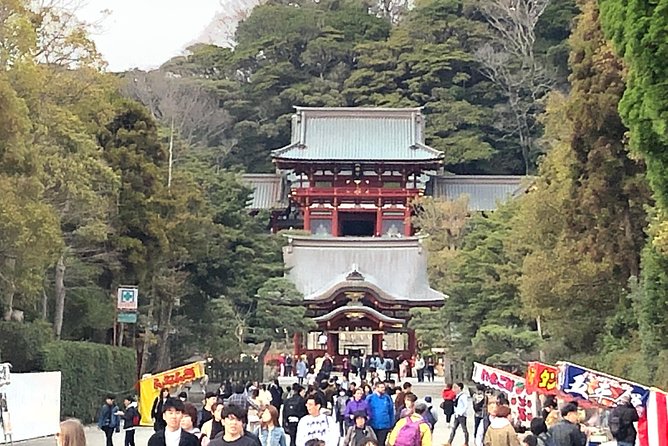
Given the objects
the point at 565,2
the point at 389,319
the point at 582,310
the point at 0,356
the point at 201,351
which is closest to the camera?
the point at 0,356

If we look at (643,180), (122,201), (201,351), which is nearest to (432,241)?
(201,351)

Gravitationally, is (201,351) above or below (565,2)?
below

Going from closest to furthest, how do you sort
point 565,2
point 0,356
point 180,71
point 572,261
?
point 0,356, point 572,261, point 565,2, point 180,71

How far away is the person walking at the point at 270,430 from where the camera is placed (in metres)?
8.93

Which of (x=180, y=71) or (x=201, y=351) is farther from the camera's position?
(x=180, y=71)

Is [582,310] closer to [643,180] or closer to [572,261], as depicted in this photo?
[572,261]

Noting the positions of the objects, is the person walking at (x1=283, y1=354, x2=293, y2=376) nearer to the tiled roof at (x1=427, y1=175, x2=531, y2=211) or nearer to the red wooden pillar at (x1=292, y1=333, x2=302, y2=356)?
the red wooden pillar at (x1=292, y1=333, x2=302, y2=356)

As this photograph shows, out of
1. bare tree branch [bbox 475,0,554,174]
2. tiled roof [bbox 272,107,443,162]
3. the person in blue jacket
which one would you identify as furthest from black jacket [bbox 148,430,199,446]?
bare tree branch [bbox 475,0,554,174]

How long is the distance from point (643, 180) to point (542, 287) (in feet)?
9.00

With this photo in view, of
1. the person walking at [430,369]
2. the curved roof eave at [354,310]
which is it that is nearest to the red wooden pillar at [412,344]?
the curved roof eave at [354,310]

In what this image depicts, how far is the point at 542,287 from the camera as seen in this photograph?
64.2 feet

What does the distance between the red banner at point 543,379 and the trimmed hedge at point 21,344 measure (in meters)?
8.32

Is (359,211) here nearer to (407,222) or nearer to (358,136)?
(407,222)

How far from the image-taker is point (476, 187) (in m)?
52.3
